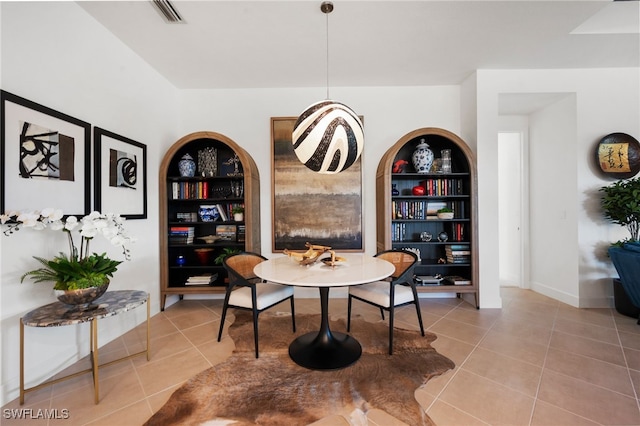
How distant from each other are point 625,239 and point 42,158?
549 centimetres

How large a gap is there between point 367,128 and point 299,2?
1.67 meters

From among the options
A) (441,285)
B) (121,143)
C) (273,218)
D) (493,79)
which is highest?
(493,79)

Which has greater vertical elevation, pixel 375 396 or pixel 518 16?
pixel 518 16

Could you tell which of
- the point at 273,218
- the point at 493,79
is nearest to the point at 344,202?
the point at 273,218

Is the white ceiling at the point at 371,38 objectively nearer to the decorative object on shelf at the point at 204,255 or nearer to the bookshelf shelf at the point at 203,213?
the bookshelf shelf at the point at 203,213

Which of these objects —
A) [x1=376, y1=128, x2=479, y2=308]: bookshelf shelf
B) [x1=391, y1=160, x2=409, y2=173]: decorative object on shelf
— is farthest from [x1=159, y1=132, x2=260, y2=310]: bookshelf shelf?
[x1=391, y1=160, x2=409, y2=173]: decorative object on shelf

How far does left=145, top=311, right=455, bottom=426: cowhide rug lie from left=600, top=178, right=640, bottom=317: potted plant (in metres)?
2.16

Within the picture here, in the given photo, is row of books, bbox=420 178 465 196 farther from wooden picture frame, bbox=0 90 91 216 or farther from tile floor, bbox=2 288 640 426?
wooden picture frame, bbox=0 90 91 216

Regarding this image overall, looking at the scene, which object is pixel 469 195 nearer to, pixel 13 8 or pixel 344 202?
pixel 344 202

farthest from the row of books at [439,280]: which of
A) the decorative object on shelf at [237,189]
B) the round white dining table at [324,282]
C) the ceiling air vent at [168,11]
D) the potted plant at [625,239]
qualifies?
the ceiling air vent at [168,11]

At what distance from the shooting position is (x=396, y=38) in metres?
2.37

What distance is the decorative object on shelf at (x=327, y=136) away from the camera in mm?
1706

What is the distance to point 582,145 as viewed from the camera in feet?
9.69

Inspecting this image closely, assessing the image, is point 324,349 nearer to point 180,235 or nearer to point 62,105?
point 180,235
